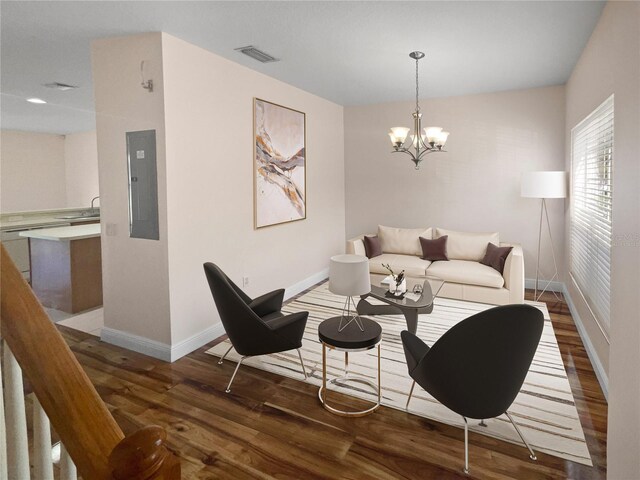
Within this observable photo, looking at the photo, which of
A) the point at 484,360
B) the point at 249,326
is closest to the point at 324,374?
the point at 249,326

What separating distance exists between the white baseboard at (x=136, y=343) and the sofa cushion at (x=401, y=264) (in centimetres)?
286

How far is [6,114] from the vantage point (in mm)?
5191

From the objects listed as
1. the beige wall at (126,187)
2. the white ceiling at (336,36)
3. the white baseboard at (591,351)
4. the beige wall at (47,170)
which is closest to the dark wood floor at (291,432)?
the white baseboard at (591,351)

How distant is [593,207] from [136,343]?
167 inches

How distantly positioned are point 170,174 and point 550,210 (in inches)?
187

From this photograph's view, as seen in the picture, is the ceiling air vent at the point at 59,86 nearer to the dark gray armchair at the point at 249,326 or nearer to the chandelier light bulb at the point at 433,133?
→ the dark gray armchair at the point at 249,326

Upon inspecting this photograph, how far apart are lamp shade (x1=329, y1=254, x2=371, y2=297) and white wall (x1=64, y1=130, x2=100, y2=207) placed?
5086 mm

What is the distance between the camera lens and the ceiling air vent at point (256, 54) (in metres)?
3.62

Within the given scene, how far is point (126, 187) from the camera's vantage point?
11.6 feet

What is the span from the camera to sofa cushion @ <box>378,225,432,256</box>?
18.8ft

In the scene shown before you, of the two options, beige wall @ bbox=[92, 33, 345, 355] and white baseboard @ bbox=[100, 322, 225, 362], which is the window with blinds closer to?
beige wall @ bbox=[92, 33, 345, 355]

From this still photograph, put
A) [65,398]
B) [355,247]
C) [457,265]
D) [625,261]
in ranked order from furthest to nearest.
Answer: [355,247]
[457,265]
[625,261]
[65,398]

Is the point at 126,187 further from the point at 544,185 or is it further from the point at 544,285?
the point at 544,285

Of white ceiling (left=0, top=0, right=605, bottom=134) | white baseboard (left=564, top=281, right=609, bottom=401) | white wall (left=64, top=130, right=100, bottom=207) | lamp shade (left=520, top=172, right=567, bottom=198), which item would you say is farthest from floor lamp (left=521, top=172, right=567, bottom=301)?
white wall (left=64, top=130, right=100, bottom=207)
